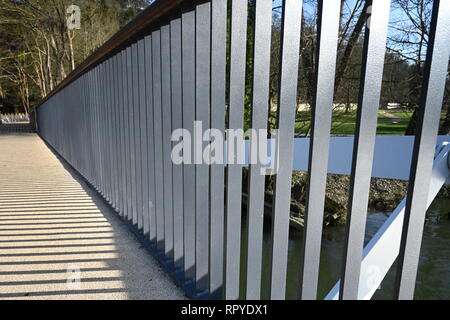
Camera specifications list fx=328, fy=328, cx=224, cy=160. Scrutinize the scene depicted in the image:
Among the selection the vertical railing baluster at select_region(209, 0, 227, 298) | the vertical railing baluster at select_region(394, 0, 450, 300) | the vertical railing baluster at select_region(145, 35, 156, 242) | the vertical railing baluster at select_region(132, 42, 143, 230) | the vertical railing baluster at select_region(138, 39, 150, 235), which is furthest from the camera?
the vertical railing baluster at select_region(132, 42, 143, 230)

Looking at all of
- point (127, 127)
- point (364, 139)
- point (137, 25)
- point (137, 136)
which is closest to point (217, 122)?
point (364, 139)

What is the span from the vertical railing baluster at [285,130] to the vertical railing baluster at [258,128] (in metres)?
0.12

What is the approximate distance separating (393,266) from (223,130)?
7264 millimetres

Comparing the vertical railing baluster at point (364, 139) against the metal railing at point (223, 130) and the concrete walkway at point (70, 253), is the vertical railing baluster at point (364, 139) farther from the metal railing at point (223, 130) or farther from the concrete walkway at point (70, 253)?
the concrete walkway at point (70, 253)

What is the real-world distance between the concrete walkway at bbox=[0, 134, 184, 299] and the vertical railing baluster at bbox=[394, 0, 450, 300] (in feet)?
4.14

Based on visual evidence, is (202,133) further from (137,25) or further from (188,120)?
(137,25)

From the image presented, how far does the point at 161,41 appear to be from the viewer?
202 centimetres

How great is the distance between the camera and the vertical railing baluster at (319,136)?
0.99 meters

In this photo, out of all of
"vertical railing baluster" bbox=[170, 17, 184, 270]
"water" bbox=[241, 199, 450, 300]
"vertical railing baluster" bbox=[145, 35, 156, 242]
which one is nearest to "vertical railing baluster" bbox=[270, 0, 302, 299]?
"vertical railing baluster" bbox=[170, 17, 184, 270]

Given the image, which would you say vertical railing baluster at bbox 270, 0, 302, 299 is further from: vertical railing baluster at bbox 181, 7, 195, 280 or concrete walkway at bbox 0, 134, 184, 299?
concrete walkway at bbox 0, 134, 184, 299

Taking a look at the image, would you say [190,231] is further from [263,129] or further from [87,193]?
[87,193]

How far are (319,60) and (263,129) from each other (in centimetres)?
35

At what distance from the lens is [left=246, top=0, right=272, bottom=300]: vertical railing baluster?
1.19 metres
